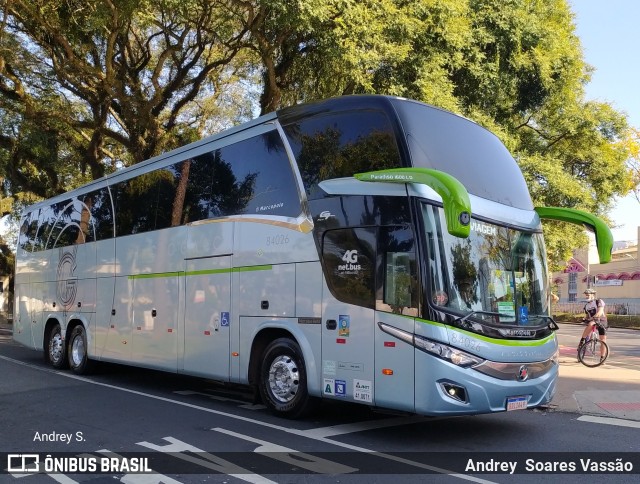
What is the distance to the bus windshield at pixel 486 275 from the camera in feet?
21.8

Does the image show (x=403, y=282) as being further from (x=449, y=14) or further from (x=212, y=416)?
(x=449, y=14)

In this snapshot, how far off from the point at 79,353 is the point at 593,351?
1195 cm

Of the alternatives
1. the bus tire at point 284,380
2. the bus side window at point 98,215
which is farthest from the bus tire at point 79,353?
the bus tire at point 284,380

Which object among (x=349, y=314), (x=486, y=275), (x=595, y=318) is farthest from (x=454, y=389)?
(x=595, y=318)

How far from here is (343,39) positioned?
44.2ft

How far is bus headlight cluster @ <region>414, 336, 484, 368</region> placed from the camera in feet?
21.1

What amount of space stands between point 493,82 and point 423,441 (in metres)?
13.6

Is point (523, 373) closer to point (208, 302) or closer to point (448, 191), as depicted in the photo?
point (448, 191)

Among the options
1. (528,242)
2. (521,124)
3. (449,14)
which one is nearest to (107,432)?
(528,242)

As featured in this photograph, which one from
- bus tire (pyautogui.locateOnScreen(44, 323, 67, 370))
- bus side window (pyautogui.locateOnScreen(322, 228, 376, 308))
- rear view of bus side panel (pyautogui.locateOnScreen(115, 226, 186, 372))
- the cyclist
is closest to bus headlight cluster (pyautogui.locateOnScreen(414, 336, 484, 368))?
bus side window (pyautogui.locateOnScreen(322, 228, 376, 308))

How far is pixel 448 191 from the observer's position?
236 inches

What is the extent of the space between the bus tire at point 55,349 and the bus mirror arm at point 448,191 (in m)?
10.1

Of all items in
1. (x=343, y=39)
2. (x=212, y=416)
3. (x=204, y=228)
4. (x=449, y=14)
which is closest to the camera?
(x=212, y=416)

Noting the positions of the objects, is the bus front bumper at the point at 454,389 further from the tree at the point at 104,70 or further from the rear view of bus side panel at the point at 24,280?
the rear view of bus side panel at the point at 24,280
